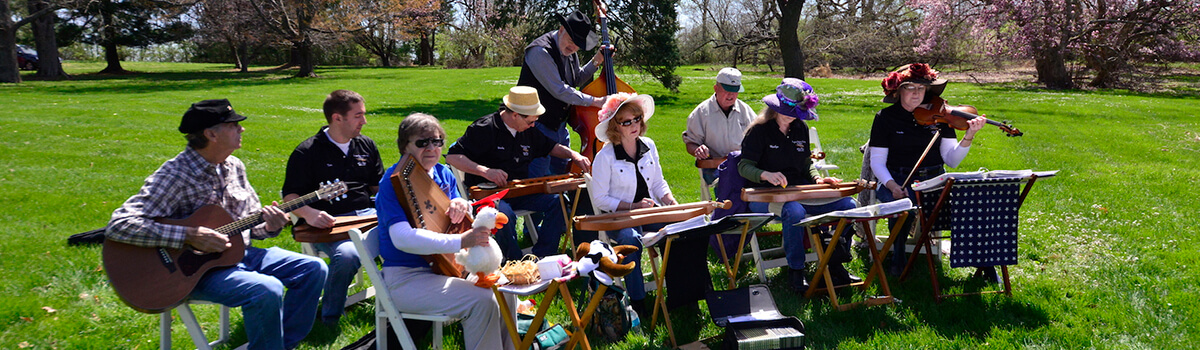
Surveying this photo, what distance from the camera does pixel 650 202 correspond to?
4.28m

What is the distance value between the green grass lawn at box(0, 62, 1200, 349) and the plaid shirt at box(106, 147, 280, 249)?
0.89 metres

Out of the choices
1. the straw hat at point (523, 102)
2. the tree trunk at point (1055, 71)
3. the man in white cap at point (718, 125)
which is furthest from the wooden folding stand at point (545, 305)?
the tree trunk at point (1055, 71)

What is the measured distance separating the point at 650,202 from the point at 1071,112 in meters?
14.8

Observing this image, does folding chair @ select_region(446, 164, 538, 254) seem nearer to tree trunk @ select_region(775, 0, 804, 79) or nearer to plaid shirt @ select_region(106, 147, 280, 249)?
plaid shirt @ select_region(106, 147, 280, 249)

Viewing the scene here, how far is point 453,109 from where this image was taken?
16.1 meters

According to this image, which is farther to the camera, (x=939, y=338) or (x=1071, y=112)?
(x=1071, y=112)

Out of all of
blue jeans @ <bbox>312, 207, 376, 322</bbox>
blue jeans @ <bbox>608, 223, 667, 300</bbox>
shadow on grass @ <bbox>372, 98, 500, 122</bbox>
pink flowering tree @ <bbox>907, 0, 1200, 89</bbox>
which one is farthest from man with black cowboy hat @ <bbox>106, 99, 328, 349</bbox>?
pink flowering tree @ <bbox>907, 0, 1200, 89</bbox>

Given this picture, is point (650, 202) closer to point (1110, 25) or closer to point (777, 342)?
point (777, 342)

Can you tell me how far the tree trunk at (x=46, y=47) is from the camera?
2400 centimetres

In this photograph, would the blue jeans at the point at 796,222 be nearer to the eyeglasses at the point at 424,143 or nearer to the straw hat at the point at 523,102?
the straw hat at the point at 523,102

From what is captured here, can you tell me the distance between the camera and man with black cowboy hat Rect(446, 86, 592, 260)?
15.5ft

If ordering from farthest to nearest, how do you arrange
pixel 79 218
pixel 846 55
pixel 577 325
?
pixel 846 55 → pixel 79 218 → pixel 577 325

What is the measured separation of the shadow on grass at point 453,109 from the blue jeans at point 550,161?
28.1 ft

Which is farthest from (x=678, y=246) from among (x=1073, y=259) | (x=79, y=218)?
(x=79, y=218)
